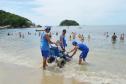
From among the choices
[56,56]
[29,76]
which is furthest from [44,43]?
[29,76]

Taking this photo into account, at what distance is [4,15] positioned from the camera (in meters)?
148

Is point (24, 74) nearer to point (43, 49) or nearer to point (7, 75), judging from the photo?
point (7, 75)

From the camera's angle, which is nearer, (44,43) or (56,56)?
(44,43)

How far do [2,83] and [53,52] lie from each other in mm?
3772

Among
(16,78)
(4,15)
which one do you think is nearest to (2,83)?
(16,78)

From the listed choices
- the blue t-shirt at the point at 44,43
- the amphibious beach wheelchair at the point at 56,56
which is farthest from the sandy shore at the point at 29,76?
the blue t-shirt at the point at 44,43

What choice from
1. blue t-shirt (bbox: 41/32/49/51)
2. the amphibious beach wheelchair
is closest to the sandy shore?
the amphibious beach wheelchair

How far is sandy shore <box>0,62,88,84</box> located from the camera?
8.70 metres

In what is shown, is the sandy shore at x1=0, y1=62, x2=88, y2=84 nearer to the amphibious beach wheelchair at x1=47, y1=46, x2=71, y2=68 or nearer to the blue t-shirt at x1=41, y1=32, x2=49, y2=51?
the amphibious beach wheelchair at x1=47, y1=46, x2=71, y2=68

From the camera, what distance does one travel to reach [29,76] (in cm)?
949

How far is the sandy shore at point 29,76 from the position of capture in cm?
870

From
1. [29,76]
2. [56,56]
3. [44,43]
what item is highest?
[44,43]

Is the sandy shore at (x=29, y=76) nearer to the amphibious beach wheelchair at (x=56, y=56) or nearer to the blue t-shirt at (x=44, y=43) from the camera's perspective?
the amphibious beach wheelchair at (x=56, y=56)

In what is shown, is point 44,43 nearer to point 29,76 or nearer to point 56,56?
point 56,56
